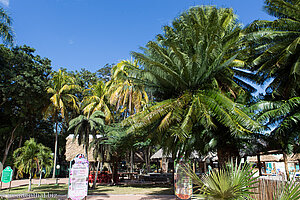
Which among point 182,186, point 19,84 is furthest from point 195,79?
point 19,84

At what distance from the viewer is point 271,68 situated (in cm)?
1173

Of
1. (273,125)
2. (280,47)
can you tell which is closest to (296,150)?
(273,125)

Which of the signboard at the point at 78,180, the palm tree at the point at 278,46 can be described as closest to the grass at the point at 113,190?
the signboard at the point at 78,180

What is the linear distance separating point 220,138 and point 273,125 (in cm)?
261

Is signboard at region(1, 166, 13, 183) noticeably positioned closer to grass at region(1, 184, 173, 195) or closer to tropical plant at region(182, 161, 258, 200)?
grass at region(1, 184, 173, 195)

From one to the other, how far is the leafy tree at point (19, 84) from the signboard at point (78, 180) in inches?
659

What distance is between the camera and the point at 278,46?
35.8 ft

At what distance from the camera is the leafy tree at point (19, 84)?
21438 mm

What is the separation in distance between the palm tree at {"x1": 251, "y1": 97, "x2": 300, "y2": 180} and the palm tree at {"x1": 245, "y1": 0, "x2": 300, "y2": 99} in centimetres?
Result: 104

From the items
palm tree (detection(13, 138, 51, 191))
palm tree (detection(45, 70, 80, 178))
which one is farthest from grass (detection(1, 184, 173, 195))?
palm tree (detection(45, 70, 80, 178))

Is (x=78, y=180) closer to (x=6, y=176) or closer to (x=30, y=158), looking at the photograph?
(x=6, y=176)

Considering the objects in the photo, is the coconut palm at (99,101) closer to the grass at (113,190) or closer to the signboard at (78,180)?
the grass at (113,190)

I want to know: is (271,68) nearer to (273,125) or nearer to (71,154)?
(273,125)

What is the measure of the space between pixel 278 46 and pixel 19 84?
21.8 metres
